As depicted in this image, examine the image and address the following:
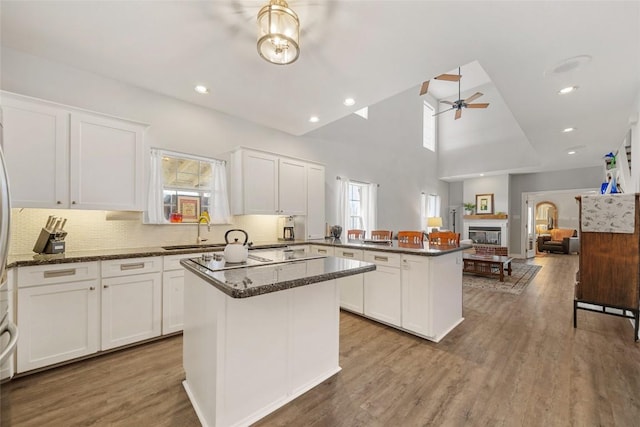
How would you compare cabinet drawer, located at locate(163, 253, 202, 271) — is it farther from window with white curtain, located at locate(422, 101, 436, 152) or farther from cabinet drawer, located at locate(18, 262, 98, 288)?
window with white curtain, located at locate(422, 101, 436, 152)

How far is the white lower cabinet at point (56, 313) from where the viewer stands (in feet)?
6.67

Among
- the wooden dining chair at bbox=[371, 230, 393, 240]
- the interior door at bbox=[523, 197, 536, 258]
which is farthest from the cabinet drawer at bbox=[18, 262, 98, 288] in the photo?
the interior door at bbox=[523, 197, 536, 258]

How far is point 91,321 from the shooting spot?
2.31 metres

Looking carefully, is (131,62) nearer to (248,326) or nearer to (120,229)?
(120,229)

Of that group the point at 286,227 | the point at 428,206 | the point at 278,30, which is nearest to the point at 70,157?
the point at 278,30

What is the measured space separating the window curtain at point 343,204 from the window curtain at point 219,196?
2397 millimetres

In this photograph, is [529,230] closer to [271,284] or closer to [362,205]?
[362,205]

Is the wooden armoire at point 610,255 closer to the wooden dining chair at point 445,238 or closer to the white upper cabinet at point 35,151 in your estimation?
the wooden dining chair at point 445,238

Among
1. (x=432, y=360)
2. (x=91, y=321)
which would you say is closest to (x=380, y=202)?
(x=432, y=360)

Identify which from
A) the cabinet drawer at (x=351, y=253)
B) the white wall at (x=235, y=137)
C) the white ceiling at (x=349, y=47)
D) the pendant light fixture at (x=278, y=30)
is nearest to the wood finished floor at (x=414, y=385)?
the cabinet drawer at (x=351, y=253)

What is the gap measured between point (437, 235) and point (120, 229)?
3919mm

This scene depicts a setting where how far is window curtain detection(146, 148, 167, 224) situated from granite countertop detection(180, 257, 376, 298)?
1.70m

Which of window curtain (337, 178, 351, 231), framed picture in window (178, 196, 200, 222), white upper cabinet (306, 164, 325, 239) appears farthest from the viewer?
window curtain (337, 178, 351, 231)

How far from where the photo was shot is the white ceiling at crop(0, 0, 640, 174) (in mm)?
1895
